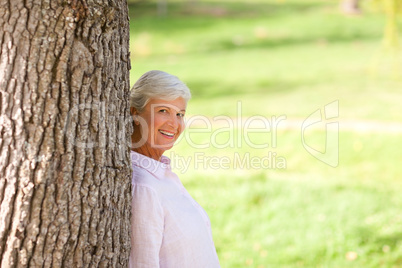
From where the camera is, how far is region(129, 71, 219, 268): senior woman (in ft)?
7.39

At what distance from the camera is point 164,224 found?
231cm

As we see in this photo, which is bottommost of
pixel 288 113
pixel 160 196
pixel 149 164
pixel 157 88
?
pixel 160 196

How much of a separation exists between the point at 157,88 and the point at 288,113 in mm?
8179

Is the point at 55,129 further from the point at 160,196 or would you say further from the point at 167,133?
the point at 167,133

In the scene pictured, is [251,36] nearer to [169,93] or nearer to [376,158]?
[376,158]

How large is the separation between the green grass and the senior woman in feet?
9.92

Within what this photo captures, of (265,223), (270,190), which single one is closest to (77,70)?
(265,223)

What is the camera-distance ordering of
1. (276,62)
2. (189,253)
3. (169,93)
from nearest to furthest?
(189,253)
(169,93)
(276,62)

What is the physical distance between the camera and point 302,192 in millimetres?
6461

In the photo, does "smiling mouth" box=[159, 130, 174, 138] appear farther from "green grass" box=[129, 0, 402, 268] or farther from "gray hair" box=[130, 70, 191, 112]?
"green grass" box=[129, 0, 402, 268]

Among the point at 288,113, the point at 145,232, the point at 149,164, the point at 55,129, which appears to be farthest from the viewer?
the point at 288,113

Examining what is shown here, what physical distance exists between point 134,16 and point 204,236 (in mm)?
17615

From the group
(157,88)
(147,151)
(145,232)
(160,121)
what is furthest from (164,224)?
(157,88)

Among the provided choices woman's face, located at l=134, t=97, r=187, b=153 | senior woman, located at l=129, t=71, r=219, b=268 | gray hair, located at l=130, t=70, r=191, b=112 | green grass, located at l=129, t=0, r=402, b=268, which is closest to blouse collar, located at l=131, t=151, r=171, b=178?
senior woman, located at l=129, t=71, r=219, b=268
